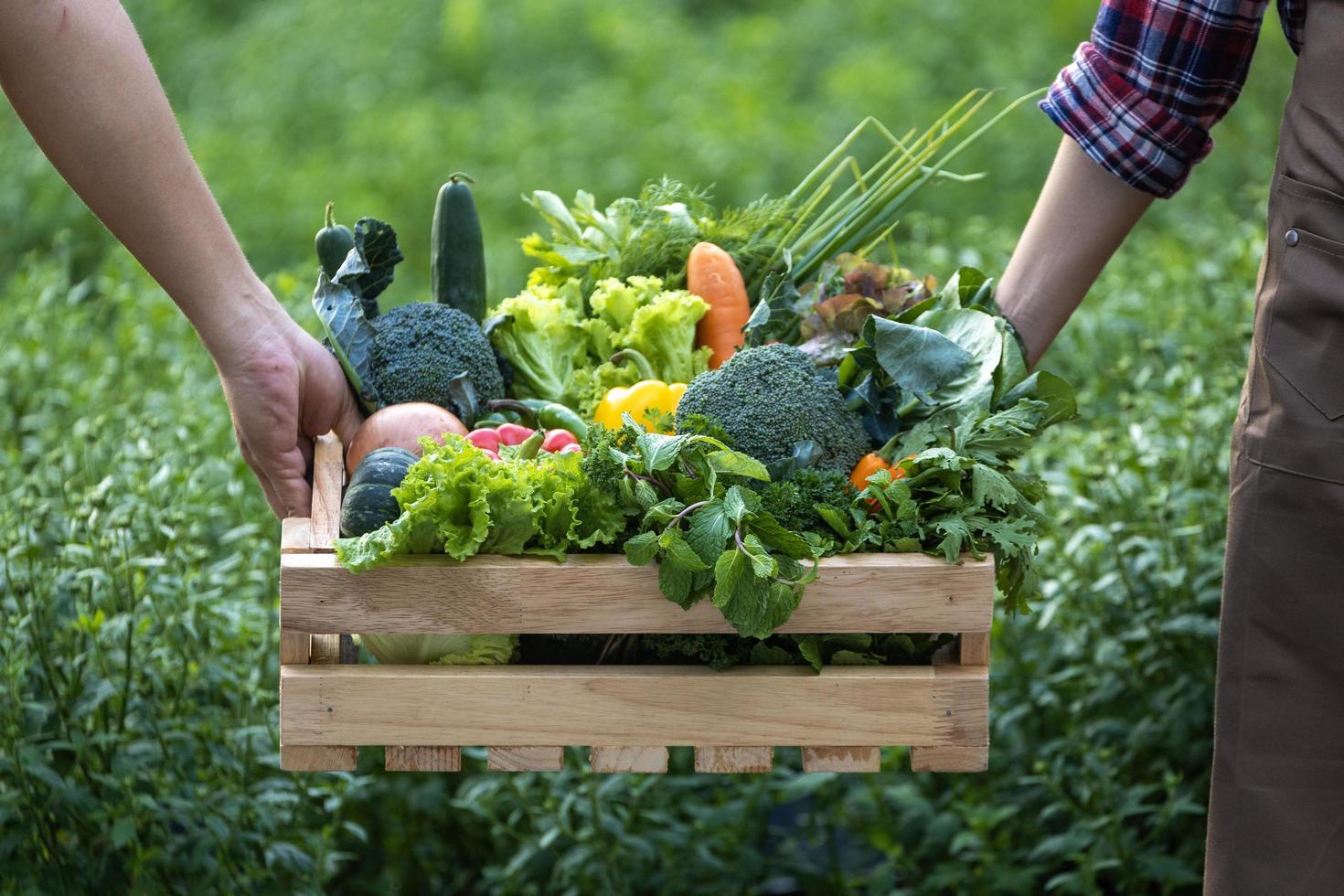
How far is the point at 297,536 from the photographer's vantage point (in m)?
1.91

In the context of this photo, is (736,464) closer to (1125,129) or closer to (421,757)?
(421,757)

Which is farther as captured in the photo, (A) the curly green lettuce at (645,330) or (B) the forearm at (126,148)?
(A) the curly green lettuce at (645,330)

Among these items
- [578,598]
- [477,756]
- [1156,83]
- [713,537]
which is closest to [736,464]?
[713,537]

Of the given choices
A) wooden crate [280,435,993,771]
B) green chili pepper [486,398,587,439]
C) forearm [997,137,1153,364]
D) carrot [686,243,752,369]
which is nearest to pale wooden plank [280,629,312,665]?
wooden crate [280,435,993,771]

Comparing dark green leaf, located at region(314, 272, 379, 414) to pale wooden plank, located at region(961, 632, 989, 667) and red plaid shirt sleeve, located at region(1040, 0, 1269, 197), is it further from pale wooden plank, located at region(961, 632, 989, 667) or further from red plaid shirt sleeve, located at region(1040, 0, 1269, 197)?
red plaid shirt sleeve, located at region(1040, 0, 1269, 197)

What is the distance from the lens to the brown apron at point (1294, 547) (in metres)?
1.77

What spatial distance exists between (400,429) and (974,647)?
0.87m

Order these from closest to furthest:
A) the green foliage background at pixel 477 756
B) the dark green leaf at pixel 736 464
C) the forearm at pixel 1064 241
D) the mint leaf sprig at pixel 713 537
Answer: the mint leaf sprig at pixel 713 537, the dark green leaf at pixel 736 464, the forearm at pixel 1064 241, the green foliage background at pixel 477 756

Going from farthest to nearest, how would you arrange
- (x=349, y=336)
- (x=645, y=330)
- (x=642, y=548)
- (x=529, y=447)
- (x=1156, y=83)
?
(x=645, y=330)
(x=349, y=336)
(x=1156, y=83)
(x=529, y=447)
(x=642, y=548)

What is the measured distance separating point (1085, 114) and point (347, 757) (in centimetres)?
140

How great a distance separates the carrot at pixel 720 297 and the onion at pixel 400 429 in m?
0.48

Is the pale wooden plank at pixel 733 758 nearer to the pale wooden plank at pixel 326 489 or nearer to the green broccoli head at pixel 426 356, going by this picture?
the pale wooden plank at pixel 326 489

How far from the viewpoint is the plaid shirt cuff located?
6.99 ft

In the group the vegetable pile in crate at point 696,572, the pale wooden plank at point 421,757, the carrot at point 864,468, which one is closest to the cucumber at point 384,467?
the vegetable pile in crate at point 696,572
